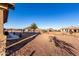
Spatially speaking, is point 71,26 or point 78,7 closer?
point 78,7

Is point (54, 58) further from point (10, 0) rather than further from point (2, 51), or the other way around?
point (10, 0)

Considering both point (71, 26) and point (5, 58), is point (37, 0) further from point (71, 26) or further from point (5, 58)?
point (71, 26)

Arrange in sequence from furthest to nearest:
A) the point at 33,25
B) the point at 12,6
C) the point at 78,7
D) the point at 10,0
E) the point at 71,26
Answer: the point at 33,25 < the point at 71,26 < the point at 78,7 < the point at 12,6 < the point at 10,0

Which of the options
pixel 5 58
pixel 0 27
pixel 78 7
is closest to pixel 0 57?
pixel 5 58

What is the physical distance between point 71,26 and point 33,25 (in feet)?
27.9

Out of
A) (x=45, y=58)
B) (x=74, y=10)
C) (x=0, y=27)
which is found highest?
(x=74, y=10)

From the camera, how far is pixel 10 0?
2586mm

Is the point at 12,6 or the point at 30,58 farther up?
the point at 12,6

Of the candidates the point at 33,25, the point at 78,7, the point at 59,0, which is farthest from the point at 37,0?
the point at 33,25

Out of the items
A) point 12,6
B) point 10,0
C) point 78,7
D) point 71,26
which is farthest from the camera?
point 71,26

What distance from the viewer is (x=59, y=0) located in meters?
2.62

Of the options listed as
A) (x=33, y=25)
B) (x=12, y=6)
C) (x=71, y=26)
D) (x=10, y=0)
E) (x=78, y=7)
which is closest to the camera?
(x=10, y=0)

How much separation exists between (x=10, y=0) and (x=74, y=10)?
9.76 meters

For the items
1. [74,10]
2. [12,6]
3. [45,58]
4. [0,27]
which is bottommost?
[45,58]
